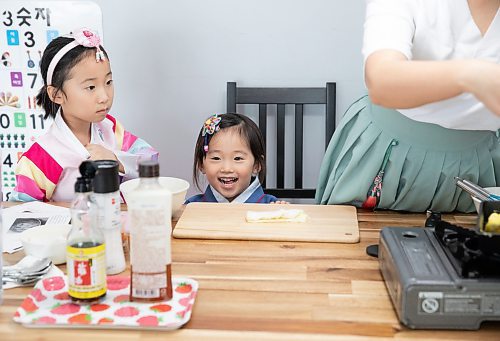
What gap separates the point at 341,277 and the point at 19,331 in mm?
567

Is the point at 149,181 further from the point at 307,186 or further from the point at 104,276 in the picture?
the point at 307,186

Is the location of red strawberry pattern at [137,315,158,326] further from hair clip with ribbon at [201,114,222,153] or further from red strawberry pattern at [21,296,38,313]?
hair clip with ribbon at [201,114,222,153]

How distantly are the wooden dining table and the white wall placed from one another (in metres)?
1.29

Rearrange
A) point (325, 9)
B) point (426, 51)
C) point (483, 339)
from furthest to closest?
point (325, 9) < point (426, 51) < point (483, 339)

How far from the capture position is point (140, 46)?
267 cm

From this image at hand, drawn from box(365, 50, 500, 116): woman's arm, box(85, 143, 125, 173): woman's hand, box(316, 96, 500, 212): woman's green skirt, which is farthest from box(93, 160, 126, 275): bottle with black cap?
box(85, 143, 125, 173): woman's hand

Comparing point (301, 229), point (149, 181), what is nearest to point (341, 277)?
point (301, 229)

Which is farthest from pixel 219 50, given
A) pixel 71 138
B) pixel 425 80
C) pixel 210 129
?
pixel 425 80

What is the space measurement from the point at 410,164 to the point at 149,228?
2.63ft

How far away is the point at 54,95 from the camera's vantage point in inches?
80.2

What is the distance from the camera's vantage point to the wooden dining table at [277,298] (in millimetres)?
1025

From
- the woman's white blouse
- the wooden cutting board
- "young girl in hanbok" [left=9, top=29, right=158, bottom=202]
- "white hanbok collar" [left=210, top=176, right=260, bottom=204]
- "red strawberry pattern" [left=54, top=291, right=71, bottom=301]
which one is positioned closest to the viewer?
"red strawberry pattern" [left=54, top=291, right=71, bottom=301]

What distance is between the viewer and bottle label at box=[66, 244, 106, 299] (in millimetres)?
1049

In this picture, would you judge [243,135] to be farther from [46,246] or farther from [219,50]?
[46,246]
